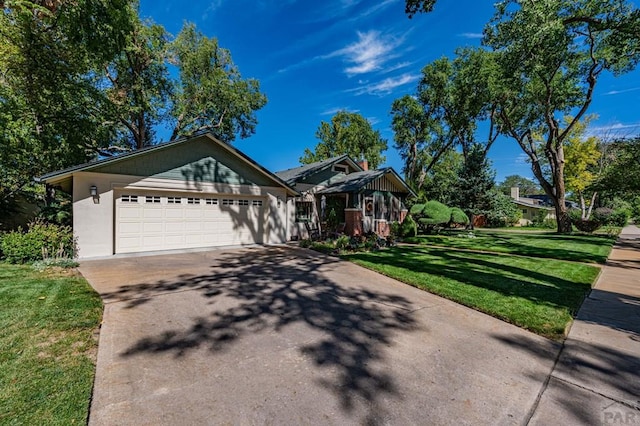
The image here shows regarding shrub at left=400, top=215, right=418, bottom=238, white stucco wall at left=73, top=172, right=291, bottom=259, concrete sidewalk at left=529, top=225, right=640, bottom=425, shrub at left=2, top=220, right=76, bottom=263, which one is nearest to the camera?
concrete sidewalk at left=529, top=225, right=640, bottom=425

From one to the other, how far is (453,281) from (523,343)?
8.98 ft

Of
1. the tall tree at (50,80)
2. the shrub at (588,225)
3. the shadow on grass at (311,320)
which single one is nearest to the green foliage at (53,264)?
the shadow on grass at (311,320)

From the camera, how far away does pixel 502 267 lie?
7.88m

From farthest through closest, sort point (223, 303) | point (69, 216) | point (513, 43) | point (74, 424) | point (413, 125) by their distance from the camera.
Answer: point (413, 125), point (69, 216), point (513, 43), point (223, 303), point (74, 424)

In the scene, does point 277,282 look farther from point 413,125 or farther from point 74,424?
point 413,125

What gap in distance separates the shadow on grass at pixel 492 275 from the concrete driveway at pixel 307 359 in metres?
1.63

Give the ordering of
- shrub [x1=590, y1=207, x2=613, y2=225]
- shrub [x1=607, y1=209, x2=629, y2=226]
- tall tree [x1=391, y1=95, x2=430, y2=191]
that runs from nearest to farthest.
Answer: tall tree [x1=391, y1=95, x2=430, y2=191] < shrub [x1=590, y1=207, x2=613, y2=225] < shrub [x1=607, y1=209, x2=629, y2=226]

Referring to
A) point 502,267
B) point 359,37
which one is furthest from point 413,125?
point 502,267

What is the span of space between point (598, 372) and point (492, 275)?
4178 millimetres

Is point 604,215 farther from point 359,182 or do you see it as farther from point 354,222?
point 354,222

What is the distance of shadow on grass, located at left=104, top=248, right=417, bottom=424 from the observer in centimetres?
280

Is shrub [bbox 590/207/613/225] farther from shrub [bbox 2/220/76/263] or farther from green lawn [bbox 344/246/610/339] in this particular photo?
shrub [bbox 2/220/76/263]

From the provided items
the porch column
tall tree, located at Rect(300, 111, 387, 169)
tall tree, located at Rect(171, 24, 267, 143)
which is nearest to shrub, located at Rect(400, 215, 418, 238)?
the porch column

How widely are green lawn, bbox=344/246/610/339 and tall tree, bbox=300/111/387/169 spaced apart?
26.8m
